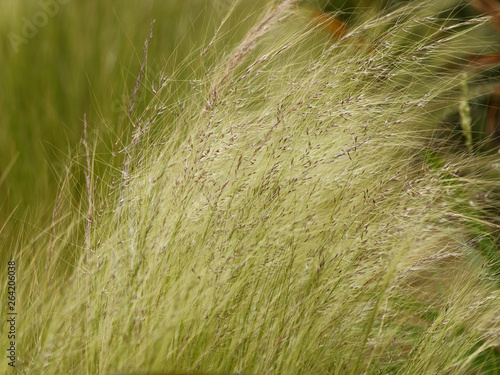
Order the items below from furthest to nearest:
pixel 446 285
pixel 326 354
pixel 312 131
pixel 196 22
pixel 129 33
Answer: pixel 196 22
pixel 129 33
pixel 446 285
pixel 312 131
pixel 326 354

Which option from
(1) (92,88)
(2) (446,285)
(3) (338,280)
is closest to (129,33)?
(1) (92,88)

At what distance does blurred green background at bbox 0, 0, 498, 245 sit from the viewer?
6.44ft

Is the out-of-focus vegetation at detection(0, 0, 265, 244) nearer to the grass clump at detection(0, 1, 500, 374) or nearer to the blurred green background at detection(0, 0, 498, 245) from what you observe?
the blurred green background at detection(0, 0, 498, 245)

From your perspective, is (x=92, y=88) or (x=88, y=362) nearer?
(x=88, y=362)

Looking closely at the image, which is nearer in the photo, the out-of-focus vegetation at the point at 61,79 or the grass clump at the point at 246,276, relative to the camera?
the grass clump at the point at 246,276

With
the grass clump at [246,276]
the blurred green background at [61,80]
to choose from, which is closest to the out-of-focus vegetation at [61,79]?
the blurred green background at [61,80]

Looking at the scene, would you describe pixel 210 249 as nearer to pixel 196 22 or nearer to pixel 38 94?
pixel 38 94

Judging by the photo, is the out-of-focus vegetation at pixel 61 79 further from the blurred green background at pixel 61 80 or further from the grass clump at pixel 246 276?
the grass clump at pixel 246 276

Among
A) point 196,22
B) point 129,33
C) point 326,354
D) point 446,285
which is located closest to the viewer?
point 326,354

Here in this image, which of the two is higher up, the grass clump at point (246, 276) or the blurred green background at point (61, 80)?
the blurred green background at point (61, 80)

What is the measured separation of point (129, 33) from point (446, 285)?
1.45 metres

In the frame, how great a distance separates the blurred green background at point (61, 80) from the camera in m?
1.96

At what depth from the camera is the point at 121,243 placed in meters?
1.51

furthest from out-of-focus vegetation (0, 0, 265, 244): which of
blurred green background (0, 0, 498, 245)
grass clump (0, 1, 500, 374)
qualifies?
grass clump (0, 1, 500, 374)
